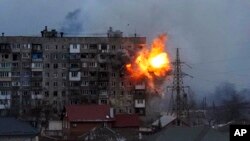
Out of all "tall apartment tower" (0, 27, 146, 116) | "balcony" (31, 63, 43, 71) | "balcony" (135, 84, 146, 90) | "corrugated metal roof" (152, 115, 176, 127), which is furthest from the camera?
"balcony" (31, 63, 43, 71)

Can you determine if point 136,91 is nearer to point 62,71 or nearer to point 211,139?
point 62,71

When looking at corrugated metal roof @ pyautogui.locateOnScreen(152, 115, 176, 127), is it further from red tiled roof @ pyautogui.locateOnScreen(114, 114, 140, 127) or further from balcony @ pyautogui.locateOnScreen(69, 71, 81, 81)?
balcony @ pyautogui.locateOnScreen(69, 71, 81, 81)

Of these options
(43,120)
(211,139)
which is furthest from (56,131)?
(211,139)

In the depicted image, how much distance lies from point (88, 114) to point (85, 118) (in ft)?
1.74

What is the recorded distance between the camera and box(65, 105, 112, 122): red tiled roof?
189 ft

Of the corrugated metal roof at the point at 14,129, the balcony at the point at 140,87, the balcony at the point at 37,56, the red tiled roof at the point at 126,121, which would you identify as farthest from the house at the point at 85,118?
the balcony at the point at 37,56

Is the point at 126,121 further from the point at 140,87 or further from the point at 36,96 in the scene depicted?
the point at 36,96

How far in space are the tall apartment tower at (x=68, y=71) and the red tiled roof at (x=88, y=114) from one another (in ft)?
51.0

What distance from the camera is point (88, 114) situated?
190 ft

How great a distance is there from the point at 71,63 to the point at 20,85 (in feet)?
23.2

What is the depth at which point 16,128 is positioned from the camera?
134 ft

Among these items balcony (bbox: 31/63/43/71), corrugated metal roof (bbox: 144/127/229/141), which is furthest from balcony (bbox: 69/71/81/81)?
corrugated metal roof (bbox: 144/127/229/141)

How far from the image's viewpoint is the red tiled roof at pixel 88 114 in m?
57.6

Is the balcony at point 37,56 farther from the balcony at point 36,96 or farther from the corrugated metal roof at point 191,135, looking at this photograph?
the corrugated metal roof at point 191,135
